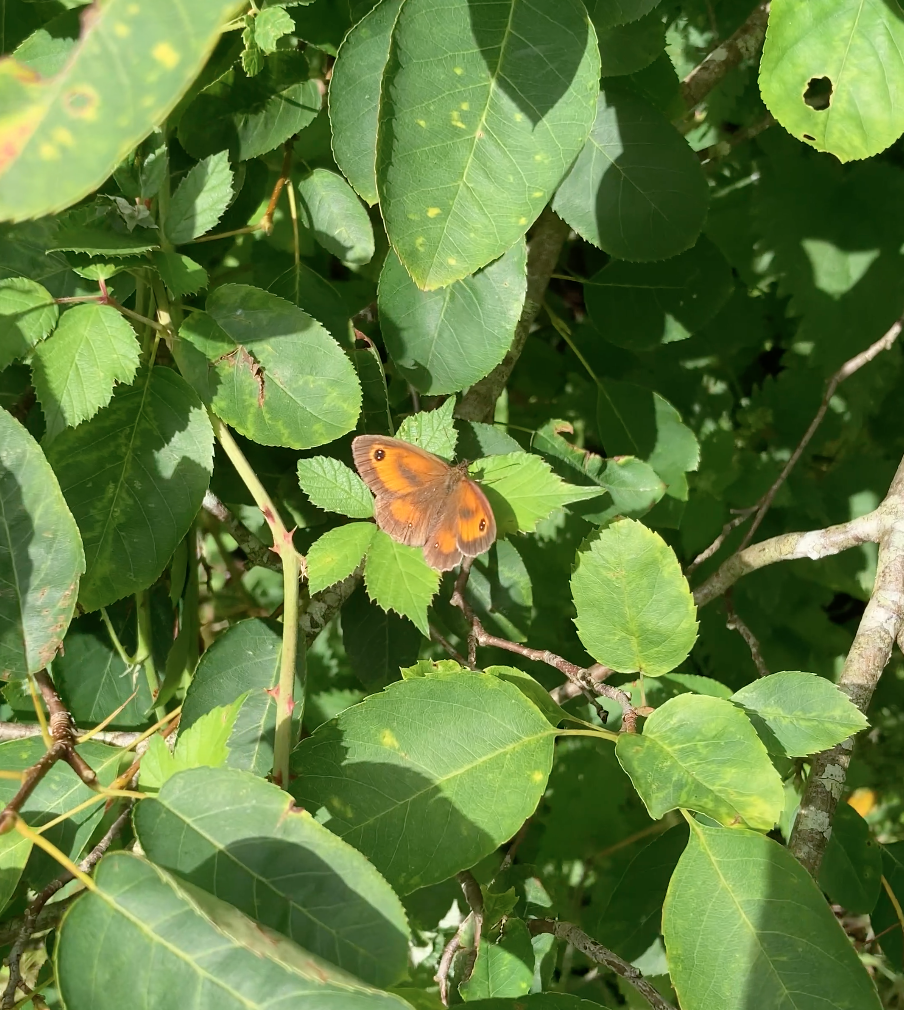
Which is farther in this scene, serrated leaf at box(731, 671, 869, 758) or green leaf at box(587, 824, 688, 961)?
green leaf at box(587, 824, 688, 961)

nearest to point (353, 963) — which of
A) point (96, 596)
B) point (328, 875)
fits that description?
point (328, 875)

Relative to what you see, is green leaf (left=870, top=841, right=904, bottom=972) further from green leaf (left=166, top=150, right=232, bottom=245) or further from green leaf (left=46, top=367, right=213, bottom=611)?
green leaf (left=166, top=150, right=232, bottom=245)

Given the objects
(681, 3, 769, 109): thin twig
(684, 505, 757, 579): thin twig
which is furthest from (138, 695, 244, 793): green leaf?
(681, 3, 769, 109): thin twig

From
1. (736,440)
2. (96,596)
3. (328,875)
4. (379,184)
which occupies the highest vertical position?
(379,184)

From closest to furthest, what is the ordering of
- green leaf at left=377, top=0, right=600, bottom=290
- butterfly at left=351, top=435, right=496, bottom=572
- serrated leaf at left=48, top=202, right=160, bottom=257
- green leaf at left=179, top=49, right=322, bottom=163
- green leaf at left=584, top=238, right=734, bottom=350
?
green leaf at left=377, top=0, right=600, bottom=290 → serrated leaf at left=48, top=202, right=160, bottom=257 → butterfly at left=351, top=435, right=496, bottom=572 → green leaf at left=179, top=49, right=322, bottom=163 → green leaf at left=584, top=238, right=734, bottom=350

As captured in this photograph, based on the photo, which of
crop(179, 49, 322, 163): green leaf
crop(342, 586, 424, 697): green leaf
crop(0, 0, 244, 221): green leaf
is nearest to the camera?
crop(0, 0, 244, 221): green leaf

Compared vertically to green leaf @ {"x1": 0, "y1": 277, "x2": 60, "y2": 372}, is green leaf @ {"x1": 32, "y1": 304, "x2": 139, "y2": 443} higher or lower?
lower

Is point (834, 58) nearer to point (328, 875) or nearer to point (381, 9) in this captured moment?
point (381, 9)
